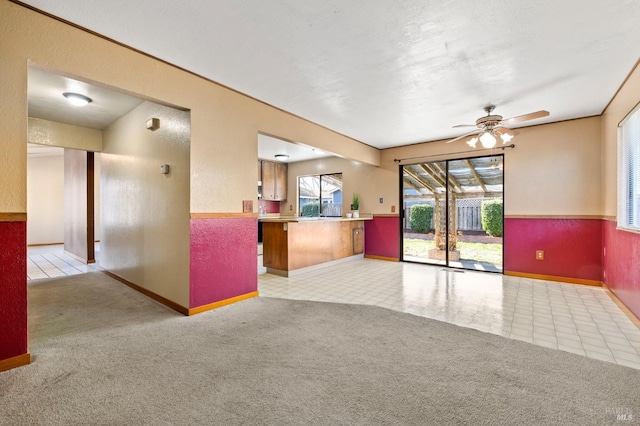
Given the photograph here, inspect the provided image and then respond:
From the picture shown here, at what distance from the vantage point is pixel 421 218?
646 cm

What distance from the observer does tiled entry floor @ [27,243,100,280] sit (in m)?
4.96

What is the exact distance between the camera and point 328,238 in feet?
19.4

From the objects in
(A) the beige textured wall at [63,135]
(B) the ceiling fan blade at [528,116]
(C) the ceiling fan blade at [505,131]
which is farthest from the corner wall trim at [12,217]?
(C) the ceiling fan blade at [505,131]

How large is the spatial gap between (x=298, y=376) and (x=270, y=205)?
23.4 feet

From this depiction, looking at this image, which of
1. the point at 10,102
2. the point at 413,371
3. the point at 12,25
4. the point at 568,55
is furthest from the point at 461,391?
the point at 12,25

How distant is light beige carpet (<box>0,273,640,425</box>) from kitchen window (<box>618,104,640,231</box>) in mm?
2047

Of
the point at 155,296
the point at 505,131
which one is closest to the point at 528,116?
the point at 505,131

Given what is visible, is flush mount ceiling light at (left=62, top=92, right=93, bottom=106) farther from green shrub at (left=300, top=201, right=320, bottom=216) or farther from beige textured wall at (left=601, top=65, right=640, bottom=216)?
beige textured wall at (left=601, top=65, right=640, bottom=216)

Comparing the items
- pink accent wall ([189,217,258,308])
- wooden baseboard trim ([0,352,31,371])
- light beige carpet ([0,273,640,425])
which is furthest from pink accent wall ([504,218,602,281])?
wooden baseboard trim ([0,352,31,371])

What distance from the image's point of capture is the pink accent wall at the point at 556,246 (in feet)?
14.5

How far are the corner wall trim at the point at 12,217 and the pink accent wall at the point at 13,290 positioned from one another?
0.08 feet

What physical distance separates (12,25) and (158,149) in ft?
5.49

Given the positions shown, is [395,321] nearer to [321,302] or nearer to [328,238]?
[321,302]

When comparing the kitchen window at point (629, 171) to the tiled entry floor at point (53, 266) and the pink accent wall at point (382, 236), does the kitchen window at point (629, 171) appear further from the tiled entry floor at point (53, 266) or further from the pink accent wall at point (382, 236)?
the tiled entry floor at point (53, 266)
